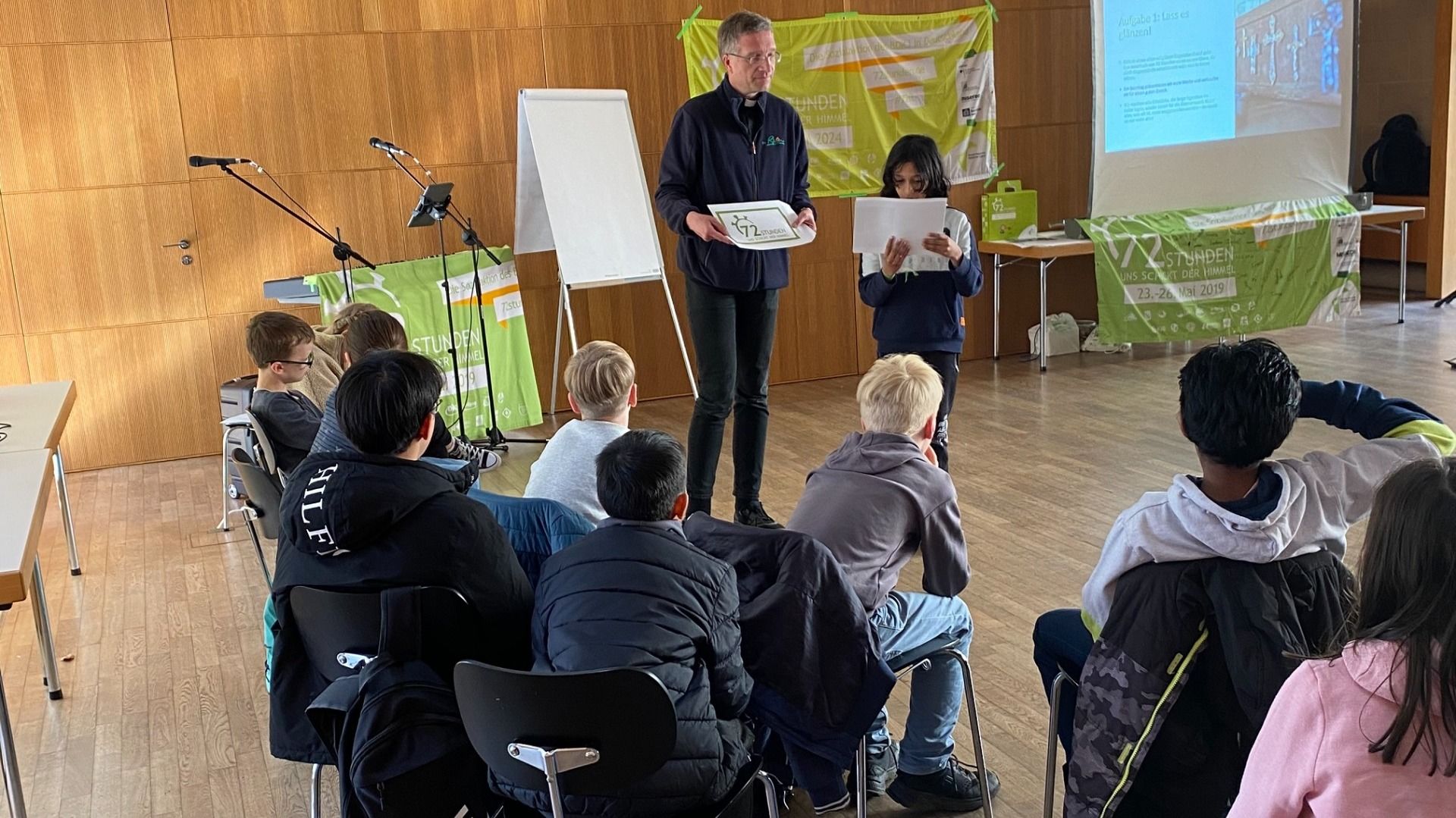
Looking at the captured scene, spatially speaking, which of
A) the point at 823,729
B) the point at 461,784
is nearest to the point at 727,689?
the point at 823,729

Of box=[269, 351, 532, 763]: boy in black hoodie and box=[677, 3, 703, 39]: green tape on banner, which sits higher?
box=[677, 3, 703, 39]: green tape on banner

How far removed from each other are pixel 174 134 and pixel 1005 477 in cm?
413

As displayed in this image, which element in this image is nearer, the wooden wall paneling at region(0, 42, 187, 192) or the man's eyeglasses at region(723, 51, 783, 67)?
the man's eyeglasses at region(723, 51, 783, 67)

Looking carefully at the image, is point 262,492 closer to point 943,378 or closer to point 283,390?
point 283,390

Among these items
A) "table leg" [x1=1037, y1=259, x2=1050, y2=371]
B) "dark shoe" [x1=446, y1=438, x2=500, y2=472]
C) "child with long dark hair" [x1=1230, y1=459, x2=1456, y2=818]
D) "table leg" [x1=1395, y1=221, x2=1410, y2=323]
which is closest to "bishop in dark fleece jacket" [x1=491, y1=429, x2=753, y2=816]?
"child with long dark hair" [x1=1230, y1=459, x2=1456, y2=818]

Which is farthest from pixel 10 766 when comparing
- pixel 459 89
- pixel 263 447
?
pixel 459 89

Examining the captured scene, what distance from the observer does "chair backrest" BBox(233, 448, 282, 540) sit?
300 cm

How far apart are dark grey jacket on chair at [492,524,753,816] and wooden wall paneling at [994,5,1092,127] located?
5985 mm

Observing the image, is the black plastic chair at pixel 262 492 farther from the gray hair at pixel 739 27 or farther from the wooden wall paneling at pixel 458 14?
the wooden wall paneling at pixel 458 14

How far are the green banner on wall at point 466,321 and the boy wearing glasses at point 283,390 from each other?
1.96m

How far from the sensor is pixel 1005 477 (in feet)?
15.9

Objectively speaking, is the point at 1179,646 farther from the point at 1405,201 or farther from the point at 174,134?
the point at 1405,201

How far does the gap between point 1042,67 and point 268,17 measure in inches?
170

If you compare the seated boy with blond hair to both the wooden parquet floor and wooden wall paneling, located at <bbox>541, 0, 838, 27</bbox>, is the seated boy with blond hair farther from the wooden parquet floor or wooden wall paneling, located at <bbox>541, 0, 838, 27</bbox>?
wooden wall paneling, located at <bbox>541, 0, 838, 27</bbox>
